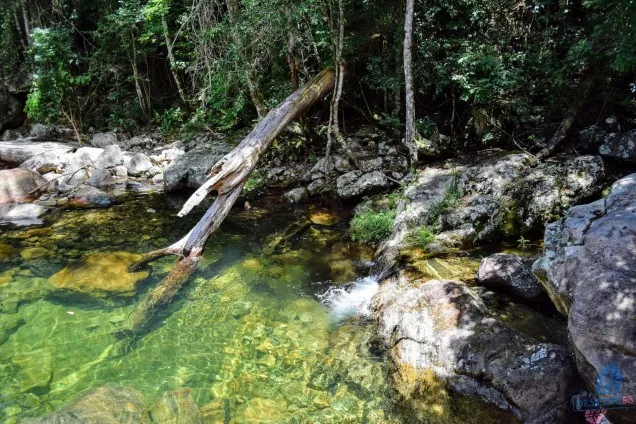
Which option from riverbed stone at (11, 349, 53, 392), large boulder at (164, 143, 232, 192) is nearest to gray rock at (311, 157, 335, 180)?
large boulder at (164, 143, 232, 192)

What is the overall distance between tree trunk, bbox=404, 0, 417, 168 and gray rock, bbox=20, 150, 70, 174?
10879mm

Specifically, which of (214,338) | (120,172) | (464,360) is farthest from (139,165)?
(464,360)

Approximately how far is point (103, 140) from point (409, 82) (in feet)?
40.2

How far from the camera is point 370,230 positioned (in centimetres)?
725

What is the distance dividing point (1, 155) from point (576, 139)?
16386 mm

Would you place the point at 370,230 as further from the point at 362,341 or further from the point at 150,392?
the point at 150,392

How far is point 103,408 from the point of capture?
383 centimetres

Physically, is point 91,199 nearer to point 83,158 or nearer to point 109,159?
point 109,159

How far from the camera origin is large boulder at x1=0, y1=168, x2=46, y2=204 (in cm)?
1014

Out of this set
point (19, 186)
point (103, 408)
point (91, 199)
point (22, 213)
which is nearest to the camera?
point (103, 408)

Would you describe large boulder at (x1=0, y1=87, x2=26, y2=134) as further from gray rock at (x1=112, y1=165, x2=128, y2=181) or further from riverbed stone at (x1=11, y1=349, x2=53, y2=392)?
riverbed stone at (x1=11, y1=349, x2=53, y2=392)

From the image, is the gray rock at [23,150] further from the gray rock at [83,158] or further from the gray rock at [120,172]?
the gray rock at [120,172]

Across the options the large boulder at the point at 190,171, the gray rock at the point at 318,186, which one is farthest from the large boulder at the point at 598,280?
the large boulder at the point at 190,171

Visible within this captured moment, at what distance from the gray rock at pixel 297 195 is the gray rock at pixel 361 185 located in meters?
1.06
